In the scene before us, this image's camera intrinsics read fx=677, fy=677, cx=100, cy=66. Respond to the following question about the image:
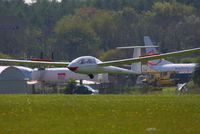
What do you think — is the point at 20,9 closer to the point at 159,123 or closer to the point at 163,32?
the point at 163,32

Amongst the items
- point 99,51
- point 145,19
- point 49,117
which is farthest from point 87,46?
point 49,117

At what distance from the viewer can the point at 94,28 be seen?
94.4m

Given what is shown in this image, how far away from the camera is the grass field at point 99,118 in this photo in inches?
607

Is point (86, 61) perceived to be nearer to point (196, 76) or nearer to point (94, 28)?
point (196, 76)

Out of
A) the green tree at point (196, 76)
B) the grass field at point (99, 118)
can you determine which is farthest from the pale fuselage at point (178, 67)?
the grass field at point (99, 118)

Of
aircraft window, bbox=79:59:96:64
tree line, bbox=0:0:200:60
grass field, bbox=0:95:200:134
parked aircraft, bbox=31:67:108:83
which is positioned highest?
tree line, bbox=0:0:200:60

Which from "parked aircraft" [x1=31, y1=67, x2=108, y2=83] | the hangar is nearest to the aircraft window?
the hangar

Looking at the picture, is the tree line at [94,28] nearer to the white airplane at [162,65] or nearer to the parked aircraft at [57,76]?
the white airplane at [162,65]

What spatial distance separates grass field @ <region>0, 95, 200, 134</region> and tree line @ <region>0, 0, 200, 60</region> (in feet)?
204

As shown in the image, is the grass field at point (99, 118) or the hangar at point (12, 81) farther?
the hangar at point (12, 81)

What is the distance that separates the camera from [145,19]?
101000mm

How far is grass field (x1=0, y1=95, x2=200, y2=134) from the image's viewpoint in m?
15.4

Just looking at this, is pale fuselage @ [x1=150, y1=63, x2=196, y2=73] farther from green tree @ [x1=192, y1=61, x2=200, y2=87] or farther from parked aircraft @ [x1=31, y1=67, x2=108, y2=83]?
green tree @ [x1=192, y1=61, x2=200, y2=87]

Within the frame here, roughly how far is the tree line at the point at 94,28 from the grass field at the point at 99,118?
62.2 meters
